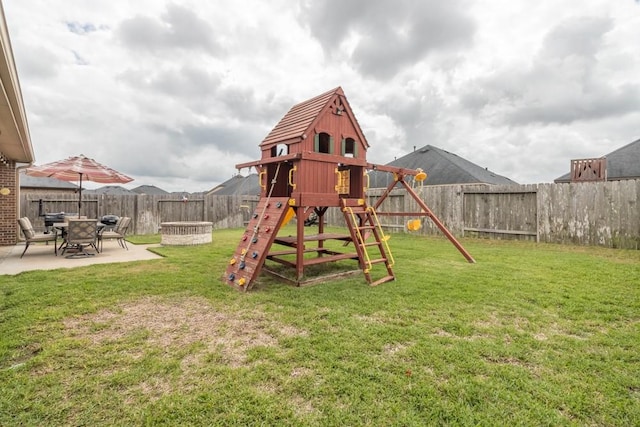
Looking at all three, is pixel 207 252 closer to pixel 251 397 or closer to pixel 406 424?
pixel 251 397

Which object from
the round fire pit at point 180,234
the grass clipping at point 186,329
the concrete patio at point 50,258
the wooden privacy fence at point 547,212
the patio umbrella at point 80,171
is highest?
the patio umbrella at point 80,171

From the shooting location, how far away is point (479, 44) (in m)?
9.81

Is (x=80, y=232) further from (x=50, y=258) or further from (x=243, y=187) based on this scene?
(x=243, y=187)

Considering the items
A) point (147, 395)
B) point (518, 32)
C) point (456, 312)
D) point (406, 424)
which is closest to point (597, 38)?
point (518, 32)

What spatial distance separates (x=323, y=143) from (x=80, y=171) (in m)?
7.03

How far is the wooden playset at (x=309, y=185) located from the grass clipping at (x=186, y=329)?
1.08 metres

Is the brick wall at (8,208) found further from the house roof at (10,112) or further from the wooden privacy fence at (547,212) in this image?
Result: the wooden privacy fence at (547,212)

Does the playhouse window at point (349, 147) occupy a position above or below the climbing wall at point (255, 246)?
above

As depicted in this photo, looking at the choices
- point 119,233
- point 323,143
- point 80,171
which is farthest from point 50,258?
point 323,143

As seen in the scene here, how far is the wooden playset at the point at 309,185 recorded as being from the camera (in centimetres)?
521

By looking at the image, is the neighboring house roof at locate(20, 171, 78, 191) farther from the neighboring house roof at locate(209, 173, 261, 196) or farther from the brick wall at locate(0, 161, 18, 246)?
the brick wall at locate(0, 161, 18, 246)

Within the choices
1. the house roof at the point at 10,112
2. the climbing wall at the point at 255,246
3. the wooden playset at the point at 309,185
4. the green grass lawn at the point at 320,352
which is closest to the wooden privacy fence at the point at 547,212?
the wooden playset at the point at 309,185

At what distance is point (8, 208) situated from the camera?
9.73m

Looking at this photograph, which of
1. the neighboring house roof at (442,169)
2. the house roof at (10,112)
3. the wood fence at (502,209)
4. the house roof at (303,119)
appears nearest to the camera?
the house roof at (10,112)
